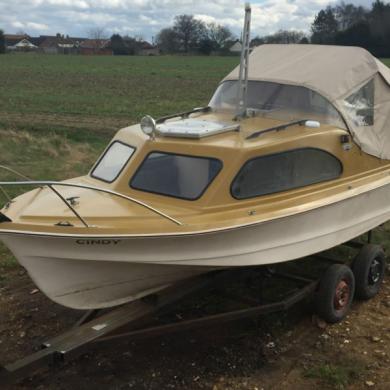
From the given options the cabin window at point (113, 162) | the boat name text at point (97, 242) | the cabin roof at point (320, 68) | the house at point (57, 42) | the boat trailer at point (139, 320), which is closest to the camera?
the boat trailer at point (139, 320)

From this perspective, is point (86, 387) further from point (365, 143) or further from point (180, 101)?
point (180, 101)

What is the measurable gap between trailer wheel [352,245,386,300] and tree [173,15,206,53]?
289 ft

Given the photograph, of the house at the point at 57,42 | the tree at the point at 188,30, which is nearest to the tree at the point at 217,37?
the tree at the point at 188,30

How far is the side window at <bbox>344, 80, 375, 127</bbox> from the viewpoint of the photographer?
5488 mm

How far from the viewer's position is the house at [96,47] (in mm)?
96637

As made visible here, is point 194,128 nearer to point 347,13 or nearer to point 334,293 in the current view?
point 334,293

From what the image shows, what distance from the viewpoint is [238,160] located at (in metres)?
4.37

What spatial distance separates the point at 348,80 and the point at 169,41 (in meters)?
91.5

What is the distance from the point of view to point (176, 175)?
4.54 meters

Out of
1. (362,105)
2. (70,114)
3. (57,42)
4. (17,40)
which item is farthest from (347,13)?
(17,40)

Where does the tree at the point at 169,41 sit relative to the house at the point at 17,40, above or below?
below

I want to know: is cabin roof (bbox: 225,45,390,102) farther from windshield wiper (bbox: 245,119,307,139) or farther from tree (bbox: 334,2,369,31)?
tree (bbox: 334,2,369,31)

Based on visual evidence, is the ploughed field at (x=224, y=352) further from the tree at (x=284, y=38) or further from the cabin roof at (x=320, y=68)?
the tree at (x=284, y=38)

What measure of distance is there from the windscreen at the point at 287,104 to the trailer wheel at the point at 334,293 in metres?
1.39
